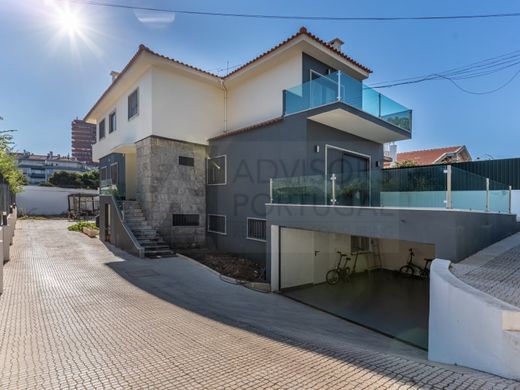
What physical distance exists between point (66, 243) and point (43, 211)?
2064cm

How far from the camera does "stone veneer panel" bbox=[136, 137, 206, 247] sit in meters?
13.0

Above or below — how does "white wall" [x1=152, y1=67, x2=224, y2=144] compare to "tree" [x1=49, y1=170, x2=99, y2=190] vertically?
above

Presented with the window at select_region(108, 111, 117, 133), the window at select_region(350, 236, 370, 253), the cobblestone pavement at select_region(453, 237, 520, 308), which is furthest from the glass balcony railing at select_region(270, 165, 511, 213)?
the window at select_region(108, 111, 117, 133)

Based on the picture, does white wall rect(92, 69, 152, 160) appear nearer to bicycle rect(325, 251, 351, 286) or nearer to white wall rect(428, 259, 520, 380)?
bicycle rect(325, 251, 351, 286)

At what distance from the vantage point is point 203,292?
783cm

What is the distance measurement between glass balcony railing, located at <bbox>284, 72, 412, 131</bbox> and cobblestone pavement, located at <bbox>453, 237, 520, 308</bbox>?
20.1 feet

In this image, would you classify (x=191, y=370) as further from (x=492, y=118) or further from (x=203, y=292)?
(x=492, y=118)

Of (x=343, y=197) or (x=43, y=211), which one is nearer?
(x=343, y=197)

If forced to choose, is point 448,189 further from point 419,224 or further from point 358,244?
point 358,244

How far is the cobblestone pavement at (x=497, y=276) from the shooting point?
167 inches

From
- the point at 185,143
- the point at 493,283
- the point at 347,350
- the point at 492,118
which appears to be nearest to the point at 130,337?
the point at 347,350

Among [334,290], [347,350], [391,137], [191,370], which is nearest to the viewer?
[191,370]

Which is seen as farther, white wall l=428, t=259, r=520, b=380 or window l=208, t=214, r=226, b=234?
window l=208, t=214, r=226, b=234

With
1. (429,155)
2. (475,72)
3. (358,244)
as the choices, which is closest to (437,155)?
(429,155)
